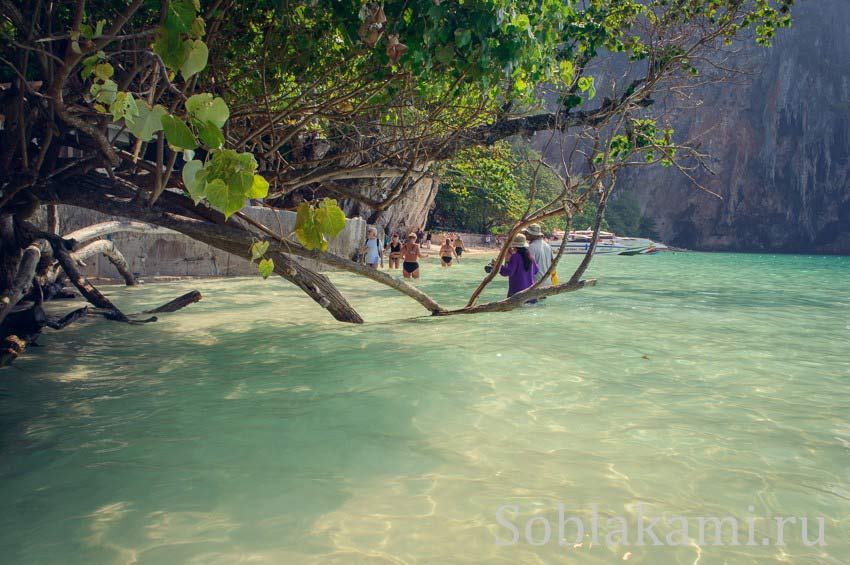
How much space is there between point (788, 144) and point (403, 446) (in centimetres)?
8587

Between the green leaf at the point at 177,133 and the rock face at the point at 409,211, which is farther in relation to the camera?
the rock face at the point at 409,211

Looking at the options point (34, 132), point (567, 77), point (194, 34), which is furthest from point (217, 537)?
point (567, 77)

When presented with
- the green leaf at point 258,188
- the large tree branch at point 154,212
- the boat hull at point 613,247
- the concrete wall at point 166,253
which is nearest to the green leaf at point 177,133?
the green leaf at point 258,188

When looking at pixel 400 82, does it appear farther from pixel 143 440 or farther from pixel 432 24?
pixel 143 440

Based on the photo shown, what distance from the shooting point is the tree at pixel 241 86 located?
2.62 meters

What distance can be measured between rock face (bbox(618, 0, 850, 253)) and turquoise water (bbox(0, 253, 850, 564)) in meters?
73.5

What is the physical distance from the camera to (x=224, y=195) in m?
2.41

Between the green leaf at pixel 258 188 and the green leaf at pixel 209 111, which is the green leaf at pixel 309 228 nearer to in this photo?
the green leaf at pixel 258 188

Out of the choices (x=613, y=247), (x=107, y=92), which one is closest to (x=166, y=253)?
(x=107, y=92)

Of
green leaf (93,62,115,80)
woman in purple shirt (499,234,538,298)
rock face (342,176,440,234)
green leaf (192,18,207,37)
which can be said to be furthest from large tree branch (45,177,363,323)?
rock face (342,176,440,234)

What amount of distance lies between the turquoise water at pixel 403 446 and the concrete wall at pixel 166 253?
481 cm

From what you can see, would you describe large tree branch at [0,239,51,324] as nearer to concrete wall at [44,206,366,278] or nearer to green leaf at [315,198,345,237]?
green leaf at [315,198,345,237]

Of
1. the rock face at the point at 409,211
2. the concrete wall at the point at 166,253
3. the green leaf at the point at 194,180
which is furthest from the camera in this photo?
the rock face at the point at 409,211

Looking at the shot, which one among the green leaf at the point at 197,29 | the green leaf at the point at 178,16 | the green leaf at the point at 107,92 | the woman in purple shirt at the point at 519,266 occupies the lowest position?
the woman in purple shirt at the point at 519,266
